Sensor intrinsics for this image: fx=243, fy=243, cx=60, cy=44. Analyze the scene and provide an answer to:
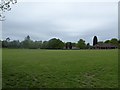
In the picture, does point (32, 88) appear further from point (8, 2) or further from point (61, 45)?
point (61, 45)

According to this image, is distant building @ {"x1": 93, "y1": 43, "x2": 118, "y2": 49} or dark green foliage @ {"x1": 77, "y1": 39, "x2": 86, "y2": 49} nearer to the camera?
distant building @ {"x1": 93, "y1": 43, "x2": 118, "y2": 49}

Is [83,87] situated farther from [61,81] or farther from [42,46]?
[42,46]

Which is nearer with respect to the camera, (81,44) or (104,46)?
(104,46)

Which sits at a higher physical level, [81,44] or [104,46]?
[81,44]

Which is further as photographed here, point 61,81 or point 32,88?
point 61,81

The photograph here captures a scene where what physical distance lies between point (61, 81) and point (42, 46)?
140606 millimetres

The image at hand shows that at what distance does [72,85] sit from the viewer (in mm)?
13695

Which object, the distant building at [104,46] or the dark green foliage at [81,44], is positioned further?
the dark green foliage at [81,44]

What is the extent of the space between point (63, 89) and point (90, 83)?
242 centimetres

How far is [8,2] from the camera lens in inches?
606

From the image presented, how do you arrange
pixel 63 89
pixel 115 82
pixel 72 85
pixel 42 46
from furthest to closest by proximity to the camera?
pixel 42 46
pixel 115 82
pixel 72 85
pixel 63 89

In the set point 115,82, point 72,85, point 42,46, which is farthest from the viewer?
point 42,46

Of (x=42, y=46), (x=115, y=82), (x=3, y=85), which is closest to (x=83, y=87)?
(x=115, y=82)

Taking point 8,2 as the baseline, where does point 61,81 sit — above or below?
below
